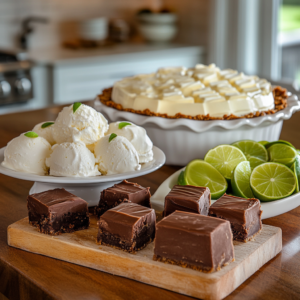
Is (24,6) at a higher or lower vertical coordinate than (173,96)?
higher

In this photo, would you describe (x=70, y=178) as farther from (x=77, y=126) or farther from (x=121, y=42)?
(x=121, y=42)

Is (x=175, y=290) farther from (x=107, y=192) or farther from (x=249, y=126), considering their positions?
(x=249, y=126)

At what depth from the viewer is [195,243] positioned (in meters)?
0.70

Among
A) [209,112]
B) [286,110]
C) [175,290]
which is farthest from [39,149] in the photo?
[286,110]

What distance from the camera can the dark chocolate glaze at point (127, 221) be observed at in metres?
0.75

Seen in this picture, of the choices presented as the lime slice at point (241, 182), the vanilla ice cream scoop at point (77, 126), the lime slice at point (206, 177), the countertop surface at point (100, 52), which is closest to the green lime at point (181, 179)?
the lime slice at point (206, 177)

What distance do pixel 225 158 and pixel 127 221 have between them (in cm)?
41

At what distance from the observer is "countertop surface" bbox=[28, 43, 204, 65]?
3025 millimetres

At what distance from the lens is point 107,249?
2.54 ft

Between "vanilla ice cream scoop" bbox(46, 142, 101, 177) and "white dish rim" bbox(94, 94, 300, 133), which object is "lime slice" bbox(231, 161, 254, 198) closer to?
"white dish rim" bbox(94, 94, 300, 133)

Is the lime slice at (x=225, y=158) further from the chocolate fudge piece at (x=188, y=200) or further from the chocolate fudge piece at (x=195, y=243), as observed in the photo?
the chocolate fudge piece at (x=195, y=243)

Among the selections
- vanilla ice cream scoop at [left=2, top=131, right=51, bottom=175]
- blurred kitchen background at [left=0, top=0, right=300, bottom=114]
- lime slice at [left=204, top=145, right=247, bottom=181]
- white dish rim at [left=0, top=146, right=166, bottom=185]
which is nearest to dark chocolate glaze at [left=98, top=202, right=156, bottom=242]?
white dish rim at [left=0, top=146, right=166, bottom=185]

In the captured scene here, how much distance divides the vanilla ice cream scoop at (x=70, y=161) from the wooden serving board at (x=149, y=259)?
0.35ft

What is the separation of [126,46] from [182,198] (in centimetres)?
307
